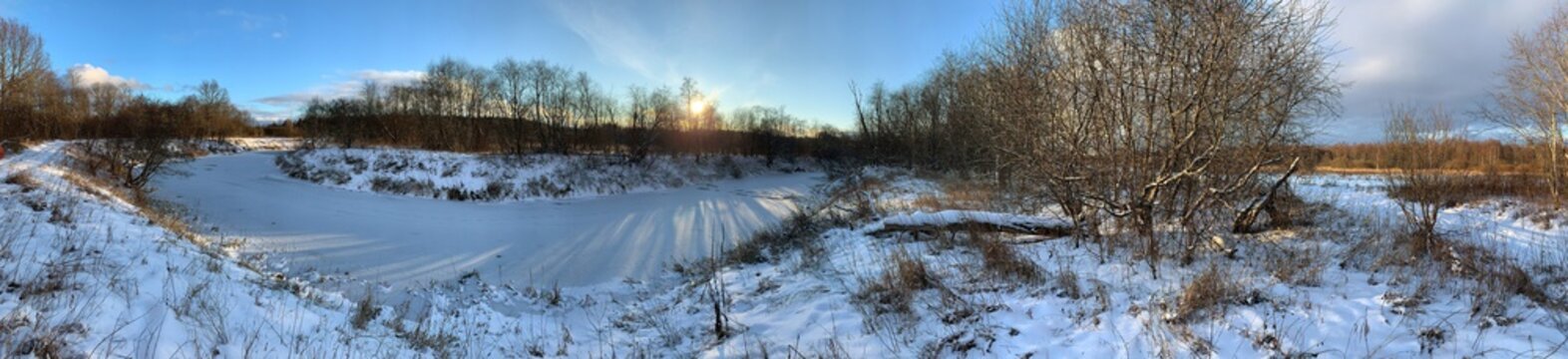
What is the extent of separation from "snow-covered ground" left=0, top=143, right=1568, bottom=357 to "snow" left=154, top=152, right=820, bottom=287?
1.13 m

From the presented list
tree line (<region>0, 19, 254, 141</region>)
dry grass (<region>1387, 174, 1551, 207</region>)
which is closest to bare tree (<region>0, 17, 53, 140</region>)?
tree line (<region>0, 19, 254, 141</region>)

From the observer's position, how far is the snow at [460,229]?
8438mm

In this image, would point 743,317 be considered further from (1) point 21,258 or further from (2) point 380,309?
(1) point 21,258

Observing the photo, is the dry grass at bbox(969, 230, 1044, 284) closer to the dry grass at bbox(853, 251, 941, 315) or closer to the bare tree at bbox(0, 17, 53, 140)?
the dry grass at bbox(853, 251, 941, 315)

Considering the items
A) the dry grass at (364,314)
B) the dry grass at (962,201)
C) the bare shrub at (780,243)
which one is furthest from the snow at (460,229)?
the dry grass at (962,201)

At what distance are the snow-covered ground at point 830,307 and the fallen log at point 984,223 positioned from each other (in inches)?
13.6

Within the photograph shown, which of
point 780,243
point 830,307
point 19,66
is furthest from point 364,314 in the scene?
point 19,66

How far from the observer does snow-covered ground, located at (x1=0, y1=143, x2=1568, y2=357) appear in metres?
3.49

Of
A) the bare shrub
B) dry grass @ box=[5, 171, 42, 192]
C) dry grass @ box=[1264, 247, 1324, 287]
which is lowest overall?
the bare shrub

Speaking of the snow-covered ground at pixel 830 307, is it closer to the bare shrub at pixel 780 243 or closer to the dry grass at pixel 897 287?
the dry grass at pixel 897 287

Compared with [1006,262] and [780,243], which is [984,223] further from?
[780,243]

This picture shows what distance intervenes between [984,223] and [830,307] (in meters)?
3.44

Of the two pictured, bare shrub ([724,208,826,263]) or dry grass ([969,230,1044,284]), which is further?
bare shrub ([724,208,826,263])

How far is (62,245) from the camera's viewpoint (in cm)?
500
